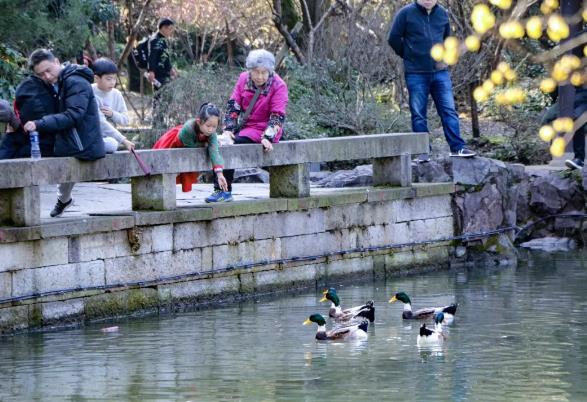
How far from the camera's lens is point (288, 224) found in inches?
575

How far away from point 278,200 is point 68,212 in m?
2.31

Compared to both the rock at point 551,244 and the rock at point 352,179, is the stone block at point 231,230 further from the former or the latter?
the rock at point 551,244

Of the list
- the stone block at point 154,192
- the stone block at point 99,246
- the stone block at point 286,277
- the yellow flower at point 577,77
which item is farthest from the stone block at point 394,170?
the yellow flower at point 577,77

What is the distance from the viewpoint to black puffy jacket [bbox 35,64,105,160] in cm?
1184

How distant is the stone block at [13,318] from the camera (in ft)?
38.6

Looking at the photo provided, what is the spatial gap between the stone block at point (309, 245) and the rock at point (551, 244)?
4134mm

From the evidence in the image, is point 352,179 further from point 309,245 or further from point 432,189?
point 309,245

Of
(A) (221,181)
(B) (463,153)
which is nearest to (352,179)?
(B) (463,153)

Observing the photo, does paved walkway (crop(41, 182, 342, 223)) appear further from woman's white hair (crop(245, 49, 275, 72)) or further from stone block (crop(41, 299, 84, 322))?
woman's white hair (crop(245, 49, 275, 72))

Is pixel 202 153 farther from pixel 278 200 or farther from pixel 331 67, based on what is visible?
pixel 331 67

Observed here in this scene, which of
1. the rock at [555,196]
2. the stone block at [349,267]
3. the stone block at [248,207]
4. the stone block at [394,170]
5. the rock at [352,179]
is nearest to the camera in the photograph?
the stone block at [248,207]

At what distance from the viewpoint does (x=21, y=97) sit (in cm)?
1217

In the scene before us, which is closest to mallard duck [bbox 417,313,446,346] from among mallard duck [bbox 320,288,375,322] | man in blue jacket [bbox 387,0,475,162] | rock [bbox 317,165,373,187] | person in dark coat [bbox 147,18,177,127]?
mallard duck [bbox 320,288,375,322]

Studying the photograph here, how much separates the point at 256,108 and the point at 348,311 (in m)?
2.68
